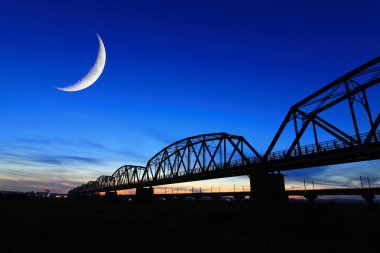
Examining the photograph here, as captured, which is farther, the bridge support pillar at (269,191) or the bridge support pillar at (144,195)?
the bridge support pillar at (144,195)

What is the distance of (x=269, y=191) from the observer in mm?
39844

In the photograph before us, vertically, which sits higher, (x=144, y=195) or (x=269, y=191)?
(x=269, y=191)

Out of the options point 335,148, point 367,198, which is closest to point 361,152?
point 335,148

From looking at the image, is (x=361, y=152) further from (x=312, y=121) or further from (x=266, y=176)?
(x=266, y=176)

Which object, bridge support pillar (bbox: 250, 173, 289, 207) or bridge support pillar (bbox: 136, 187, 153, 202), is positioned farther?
bridge support pillar (bbox: 136, 187, 153, 202)

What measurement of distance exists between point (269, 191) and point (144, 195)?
61450 mm

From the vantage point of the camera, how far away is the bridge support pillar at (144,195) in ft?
297

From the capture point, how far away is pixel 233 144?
57.0 m

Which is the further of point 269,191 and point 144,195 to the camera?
point 144,195

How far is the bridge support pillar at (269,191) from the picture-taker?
129ft

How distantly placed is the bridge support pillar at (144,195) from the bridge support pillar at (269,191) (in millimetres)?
57506

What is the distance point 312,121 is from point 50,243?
34.3 meters

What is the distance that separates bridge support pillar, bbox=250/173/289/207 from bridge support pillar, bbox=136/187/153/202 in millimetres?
57506

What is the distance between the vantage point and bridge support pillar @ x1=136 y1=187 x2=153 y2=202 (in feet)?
297
